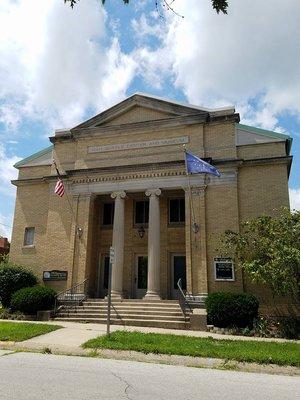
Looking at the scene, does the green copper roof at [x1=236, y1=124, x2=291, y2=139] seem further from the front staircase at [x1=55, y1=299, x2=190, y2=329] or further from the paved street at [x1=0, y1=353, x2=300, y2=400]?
the paved street at [x1=0, y1=353, x2=300, y2=400]

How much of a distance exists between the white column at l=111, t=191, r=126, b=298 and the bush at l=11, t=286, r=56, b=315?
3.18 meters

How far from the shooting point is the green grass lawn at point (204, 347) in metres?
8.95

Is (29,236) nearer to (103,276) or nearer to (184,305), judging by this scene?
(103,276)

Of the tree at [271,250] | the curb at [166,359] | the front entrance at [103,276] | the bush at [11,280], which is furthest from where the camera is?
the front entrance at [103,276]

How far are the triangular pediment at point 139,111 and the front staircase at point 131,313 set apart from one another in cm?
976

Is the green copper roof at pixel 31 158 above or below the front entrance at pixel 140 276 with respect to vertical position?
above

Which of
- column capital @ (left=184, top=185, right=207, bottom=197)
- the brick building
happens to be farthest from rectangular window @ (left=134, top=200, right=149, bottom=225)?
the brick building

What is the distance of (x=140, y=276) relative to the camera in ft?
70.5

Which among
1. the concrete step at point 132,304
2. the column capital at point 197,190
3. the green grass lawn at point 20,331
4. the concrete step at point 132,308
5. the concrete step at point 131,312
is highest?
the column capital at point 197,190

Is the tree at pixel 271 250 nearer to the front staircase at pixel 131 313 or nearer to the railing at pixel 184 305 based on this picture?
the railing at pixel 184 305

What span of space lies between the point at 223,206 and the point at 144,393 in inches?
546

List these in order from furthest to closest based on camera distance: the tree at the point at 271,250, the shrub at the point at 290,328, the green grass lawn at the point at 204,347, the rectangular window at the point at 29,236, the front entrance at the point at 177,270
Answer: the rectangular window at the point at 29,236, the front entrance at the point at 177,270, the tree at the point at 271,250, the shrub at the point at 290,328, the green grass lawn at the point at 204,347

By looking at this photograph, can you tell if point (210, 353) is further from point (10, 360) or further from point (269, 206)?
point (269, 206)

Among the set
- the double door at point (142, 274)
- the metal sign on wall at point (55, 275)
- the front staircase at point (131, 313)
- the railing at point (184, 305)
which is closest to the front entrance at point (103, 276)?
the double door at point (142, 274)
